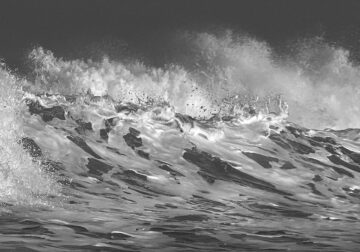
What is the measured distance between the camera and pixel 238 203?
3861 inches

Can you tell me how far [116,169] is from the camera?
134 metres

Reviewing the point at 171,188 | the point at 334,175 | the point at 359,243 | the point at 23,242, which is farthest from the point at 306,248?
the point at 334,175

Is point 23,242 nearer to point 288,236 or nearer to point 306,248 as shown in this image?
point 306,248

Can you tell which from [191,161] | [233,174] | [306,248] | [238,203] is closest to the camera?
[306,248]

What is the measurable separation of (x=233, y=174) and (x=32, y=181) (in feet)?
283

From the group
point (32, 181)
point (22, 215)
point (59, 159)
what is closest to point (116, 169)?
point (59, 159)

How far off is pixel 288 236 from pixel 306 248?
8.38m

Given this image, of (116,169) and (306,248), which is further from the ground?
(116,169)

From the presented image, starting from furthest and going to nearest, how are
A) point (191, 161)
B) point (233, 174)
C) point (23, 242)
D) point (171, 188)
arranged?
1. point (191, 161)
2. point (233, 174)
3. point (171, 188)
4. point (23, 242)

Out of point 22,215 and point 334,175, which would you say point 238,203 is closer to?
point 22,215

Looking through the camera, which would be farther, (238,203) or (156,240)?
(238,203)

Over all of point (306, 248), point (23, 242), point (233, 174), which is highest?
point (233, 174)

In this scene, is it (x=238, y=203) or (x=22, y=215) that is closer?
(x=22, y=215)

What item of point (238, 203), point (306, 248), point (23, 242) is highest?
point (238, 203)
